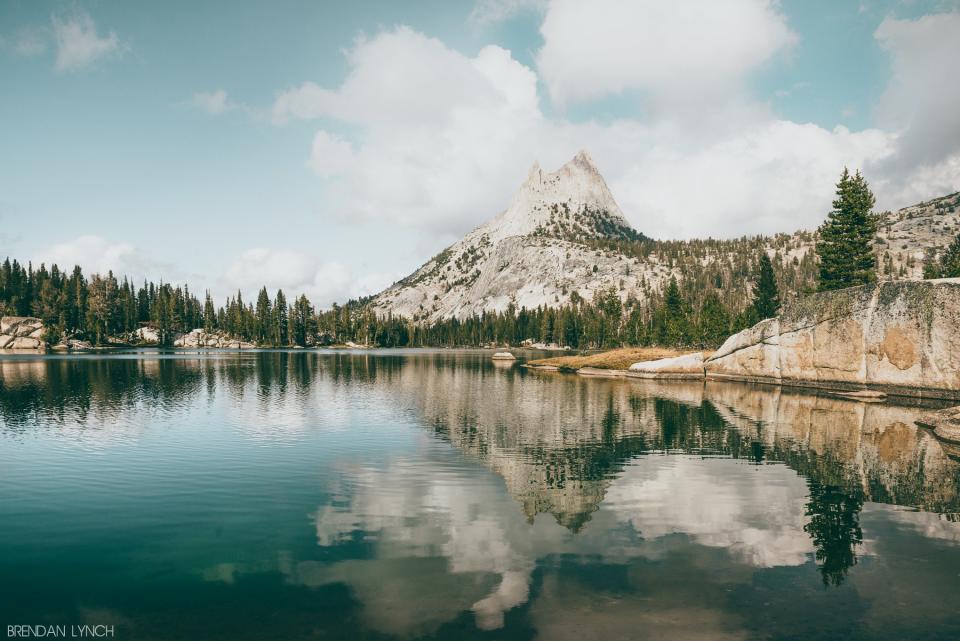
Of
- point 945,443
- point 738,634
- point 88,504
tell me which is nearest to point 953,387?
point 945,443

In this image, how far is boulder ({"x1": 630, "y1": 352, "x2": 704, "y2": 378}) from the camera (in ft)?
A: 250

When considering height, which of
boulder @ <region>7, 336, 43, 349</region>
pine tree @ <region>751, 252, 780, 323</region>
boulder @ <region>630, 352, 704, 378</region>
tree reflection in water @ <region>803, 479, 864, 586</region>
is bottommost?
tree reflection in water @ <region>803, 479, 864, 586</region>

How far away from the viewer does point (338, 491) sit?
22.2 metres

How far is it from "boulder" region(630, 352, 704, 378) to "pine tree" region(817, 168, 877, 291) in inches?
961

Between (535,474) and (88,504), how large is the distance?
18644 millimetres

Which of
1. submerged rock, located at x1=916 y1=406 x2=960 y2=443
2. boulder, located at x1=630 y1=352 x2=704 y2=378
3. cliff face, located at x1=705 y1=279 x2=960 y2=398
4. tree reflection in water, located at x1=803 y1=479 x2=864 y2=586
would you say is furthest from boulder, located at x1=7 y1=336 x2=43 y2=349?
submerged rock, located at x1=916 y1=406 x2=960 y2=443

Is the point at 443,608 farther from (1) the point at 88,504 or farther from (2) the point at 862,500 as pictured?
(2) the point at 862,500

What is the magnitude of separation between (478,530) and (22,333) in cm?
23277

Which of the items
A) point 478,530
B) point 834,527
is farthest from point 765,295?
point 478,530

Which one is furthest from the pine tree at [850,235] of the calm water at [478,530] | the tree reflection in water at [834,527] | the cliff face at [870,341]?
the tree reflection in water at [834,527]

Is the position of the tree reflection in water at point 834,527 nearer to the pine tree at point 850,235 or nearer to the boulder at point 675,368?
the boulder at point 675,368

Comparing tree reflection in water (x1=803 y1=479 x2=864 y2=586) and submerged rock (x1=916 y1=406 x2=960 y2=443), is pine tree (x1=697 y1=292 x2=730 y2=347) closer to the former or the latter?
submerged rock (x1=916 y1=406 x2=960 y2=443)

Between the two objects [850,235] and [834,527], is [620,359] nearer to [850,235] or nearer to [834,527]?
[850,235]

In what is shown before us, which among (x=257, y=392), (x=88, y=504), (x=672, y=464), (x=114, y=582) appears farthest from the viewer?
(x=257, y=392)
